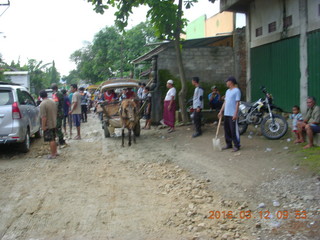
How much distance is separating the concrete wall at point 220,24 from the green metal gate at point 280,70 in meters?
10.7

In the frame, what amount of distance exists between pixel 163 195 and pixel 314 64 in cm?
570

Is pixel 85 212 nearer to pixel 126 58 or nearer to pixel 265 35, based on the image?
pixel 265 35

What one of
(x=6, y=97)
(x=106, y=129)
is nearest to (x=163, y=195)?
(x=6, y=97)

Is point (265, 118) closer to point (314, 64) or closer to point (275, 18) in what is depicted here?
point (314, 64)

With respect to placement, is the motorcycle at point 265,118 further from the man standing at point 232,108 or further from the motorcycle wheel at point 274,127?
the man standing at point 232,108

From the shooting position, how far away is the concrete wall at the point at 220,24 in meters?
23.1

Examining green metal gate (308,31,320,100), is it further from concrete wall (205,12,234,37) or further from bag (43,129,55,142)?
concrete wall (205,12,234,37)

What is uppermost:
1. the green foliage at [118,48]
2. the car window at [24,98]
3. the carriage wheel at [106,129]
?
the green foliage at [118,48]

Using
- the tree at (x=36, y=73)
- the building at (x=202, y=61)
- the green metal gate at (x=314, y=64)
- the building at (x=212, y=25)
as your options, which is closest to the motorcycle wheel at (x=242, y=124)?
the green metal gate at (x=314, y=64)

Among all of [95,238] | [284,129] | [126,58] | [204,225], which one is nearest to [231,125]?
Result: [284,129]

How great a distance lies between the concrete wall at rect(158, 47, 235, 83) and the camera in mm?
14320

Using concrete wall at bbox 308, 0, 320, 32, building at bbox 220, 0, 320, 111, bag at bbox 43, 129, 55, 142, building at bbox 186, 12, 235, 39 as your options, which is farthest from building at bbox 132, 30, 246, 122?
→ building at bbox 186, 12, 235, 39

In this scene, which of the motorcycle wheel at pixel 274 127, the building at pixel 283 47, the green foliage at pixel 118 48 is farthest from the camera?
the green foliage at pixel 118 48

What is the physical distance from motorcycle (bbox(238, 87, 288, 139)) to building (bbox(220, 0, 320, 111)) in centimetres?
97
